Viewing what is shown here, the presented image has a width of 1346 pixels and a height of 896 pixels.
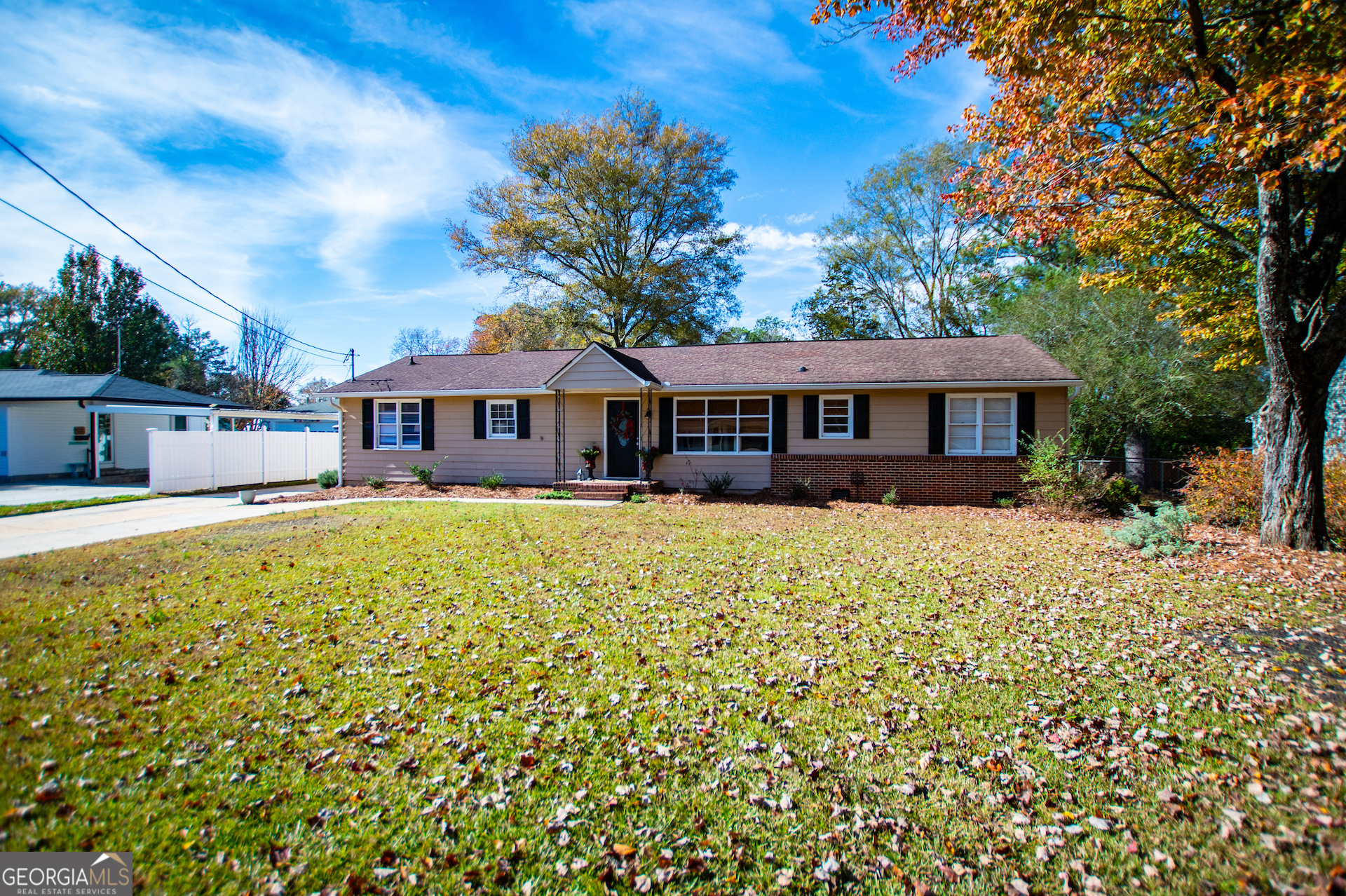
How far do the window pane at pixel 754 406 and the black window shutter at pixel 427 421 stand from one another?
9.31 m

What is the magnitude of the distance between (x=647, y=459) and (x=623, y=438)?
1105 mm

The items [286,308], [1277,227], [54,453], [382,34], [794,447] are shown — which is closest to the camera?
[1277,227]

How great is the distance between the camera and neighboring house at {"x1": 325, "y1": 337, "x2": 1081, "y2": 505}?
13852 mm

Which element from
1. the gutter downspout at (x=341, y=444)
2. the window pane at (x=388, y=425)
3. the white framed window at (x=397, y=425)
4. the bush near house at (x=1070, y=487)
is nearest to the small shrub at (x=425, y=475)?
the white framed window at (x=397, y=425)

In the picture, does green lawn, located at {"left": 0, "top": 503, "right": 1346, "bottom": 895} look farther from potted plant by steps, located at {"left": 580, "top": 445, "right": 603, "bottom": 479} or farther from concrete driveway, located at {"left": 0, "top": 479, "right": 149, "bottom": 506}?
concrete driveway, located at {"left": 0, "top": 479, "right": 149, "bottom": 506}

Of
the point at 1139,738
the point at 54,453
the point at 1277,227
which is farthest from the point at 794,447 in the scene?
the point at 54,453

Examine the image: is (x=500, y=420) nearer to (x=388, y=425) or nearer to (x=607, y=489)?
(x=388, y=425)

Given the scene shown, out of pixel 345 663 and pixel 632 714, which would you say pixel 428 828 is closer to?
pixel 632 714

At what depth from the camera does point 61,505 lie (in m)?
12.6

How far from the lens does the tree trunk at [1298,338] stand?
314 inches

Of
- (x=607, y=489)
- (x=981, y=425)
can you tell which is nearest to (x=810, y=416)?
(x=981, y=425)

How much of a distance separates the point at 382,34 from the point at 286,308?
96.7 feet

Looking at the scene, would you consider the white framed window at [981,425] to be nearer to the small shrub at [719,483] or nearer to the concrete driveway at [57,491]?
the small shrub at [719,483]

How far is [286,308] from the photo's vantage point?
1339 inches
